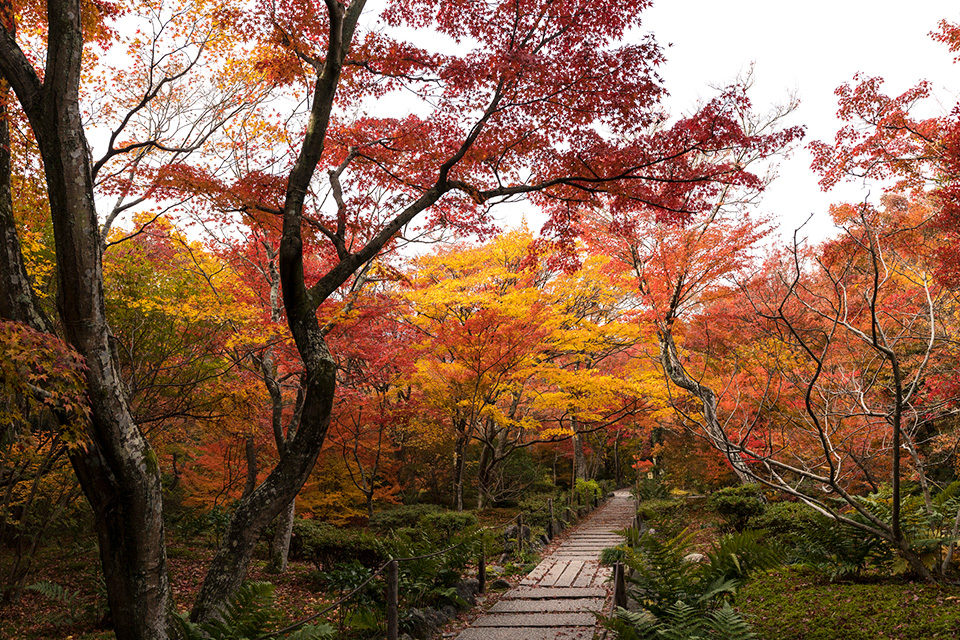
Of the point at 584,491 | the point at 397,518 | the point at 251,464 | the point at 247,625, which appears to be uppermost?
the point at 251,464

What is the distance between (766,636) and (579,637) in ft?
5.83

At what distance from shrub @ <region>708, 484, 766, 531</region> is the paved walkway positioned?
2700 millimetres

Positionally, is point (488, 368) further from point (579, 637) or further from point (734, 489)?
point (579, 637)

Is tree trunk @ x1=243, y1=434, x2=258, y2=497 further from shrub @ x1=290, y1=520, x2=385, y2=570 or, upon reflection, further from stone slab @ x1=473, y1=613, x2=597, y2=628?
stone slab @ x1=473, y1=613, x2=597, y2=628

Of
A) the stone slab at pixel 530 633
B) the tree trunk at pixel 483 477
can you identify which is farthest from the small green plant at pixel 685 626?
the tree trunk at pixel 483 477

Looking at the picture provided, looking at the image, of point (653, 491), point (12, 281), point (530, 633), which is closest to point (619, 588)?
point (530, 633)

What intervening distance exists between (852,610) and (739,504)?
580 cm

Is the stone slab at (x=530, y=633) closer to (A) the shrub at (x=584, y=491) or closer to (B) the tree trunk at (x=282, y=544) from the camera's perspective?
(B) the tree trunk at (x=282, y=544)

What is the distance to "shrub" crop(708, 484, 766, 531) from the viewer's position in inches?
419

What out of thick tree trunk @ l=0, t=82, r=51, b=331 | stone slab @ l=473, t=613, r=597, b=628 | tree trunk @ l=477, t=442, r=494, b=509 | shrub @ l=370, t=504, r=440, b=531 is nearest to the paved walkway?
stone slab @ l=473, t=613, r=597, b=628

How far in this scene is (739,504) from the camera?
10.8m

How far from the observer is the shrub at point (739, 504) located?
34.9 feet

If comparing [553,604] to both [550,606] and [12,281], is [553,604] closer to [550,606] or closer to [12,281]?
[550,606]

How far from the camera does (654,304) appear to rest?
13.6 metres
